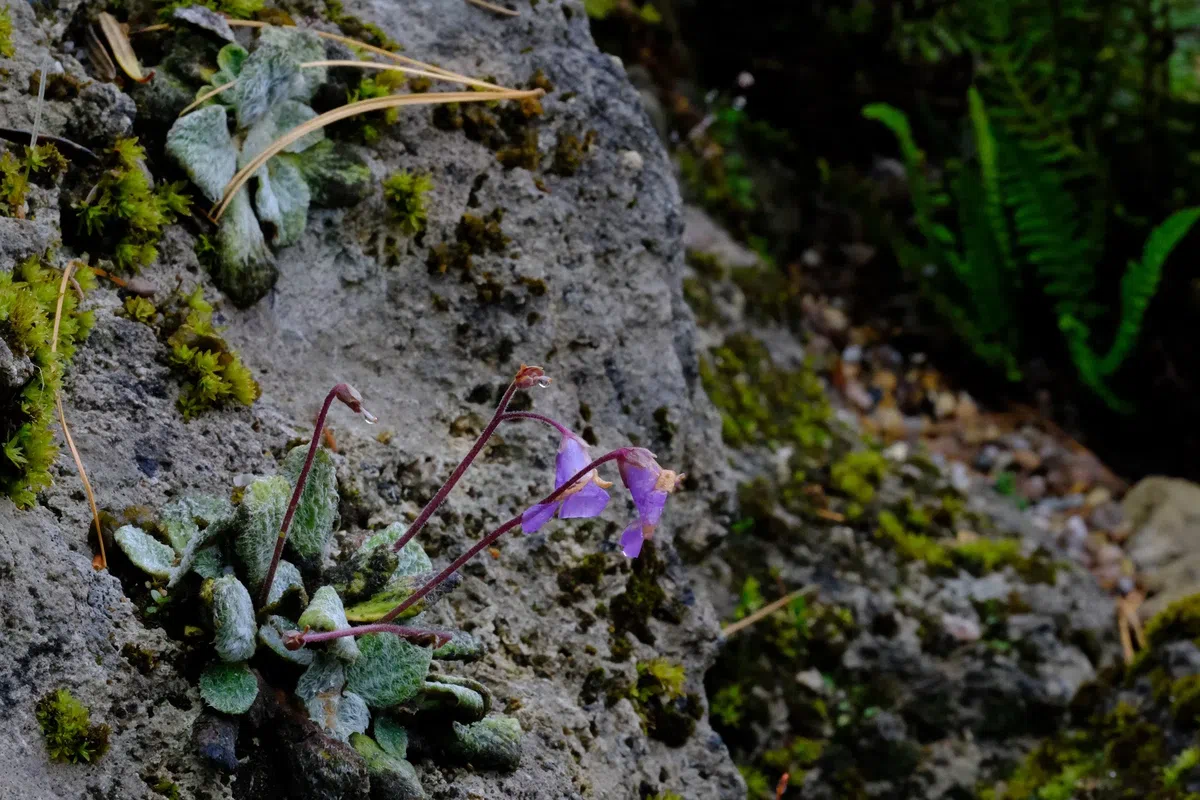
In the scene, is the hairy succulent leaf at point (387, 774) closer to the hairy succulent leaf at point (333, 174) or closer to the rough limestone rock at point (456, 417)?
the rough limestone rock at point (456, 417)

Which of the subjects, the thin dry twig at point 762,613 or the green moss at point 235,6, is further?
the thin dry twig at point 762,613

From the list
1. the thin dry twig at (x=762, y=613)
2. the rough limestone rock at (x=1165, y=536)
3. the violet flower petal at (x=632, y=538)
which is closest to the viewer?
the violet flower petal at (x=632, y=538)

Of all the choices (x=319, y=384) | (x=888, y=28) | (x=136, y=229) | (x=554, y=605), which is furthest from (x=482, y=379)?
(x=888, y=28)

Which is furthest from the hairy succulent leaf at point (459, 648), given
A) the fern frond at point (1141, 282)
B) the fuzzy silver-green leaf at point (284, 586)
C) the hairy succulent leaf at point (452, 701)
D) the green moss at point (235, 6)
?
the fern frond at point (1141, 282)

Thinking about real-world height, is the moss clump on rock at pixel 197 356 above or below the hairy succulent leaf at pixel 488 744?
above

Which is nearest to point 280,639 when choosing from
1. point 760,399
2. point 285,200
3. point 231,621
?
point 231,621

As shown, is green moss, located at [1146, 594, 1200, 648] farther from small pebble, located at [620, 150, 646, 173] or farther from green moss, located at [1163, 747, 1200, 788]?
small pebble, located at [620, 150, 646, 173]

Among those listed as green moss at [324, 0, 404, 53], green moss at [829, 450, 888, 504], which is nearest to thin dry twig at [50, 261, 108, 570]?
green moss at [324, 0, 404, 53]
